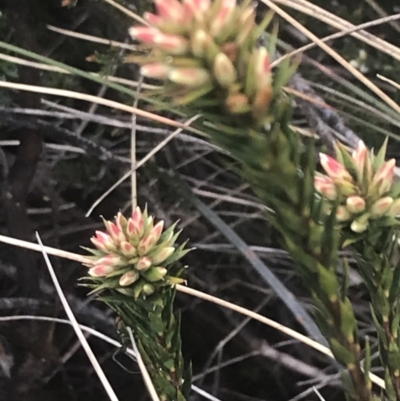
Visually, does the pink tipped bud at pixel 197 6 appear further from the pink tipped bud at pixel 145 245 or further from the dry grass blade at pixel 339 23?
the dry grass blade at pixel 339 23

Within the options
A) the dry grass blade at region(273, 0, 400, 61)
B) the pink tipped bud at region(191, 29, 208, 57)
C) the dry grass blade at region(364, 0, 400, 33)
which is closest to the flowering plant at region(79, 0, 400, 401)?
the pink tipped bud at region(191, 29, 208, 57)

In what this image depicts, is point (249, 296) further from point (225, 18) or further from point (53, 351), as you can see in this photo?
point (225, 18)

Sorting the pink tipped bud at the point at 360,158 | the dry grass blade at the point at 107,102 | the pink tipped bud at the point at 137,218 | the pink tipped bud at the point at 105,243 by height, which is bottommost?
the pink tipped bud at the point at 105,243

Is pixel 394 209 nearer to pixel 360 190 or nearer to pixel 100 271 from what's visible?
pixel 360 190

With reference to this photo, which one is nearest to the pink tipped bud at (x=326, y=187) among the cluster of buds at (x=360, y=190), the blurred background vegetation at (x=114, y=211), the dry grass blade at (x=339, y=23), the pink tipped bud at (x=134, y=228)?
the cluster of buds at (x=360, y=190)

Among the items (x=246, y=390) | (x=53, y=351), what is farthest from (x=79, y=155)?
(x=246, y=390)

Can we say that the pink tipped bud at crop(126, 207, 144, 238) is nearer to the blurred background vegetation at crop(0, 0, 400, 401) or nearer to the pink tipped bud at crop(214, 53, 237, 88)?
the pink tipped bud at crop(214, 53, 237, 88)
